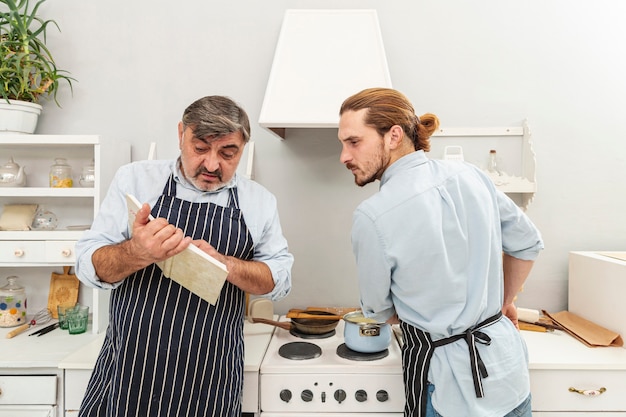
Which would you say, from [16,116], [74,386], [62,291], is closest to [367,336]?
[74,386]

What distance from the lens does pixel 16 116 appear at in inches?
80.3

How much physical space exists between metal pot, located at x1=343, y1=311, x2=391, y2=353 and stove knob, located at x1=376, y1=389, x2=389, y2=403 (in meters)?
0.14

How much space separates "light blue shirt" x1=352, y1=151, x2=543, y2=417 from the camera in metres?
1.22

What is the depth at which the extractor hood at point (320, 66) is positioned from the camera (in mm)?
1790

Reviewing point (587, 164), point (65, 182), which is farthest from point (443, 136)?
point (65, 182)

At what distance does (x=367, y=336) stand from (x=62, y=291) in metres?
1.53

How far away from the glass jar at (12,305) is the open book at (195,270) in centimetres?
121

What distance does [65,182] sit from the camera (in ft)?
6.89

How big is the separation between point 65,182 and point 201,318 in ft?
3.76

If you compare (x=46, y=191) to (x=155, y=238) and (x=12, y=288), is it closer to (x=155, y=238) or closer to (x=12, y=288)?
(x=12, y=288)

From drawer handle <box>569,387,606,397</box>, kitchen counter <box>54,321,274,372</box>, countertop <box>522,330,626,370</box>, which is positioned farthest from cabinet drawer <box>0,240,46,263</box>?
drawer handle <box>569,387,606,397</box>

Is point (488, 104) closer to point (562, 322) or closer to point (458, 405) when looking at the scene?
point (562, 322)

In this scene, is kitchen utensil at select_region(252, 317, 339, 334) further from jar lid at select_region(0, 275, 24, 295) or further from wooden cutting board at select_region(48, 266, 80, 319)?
jar lid at select_region(0, 275, 24, 295)

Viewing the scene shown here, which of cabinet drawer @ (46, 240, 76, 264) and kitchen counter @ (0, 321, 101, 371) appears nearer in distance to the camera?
kitchen counter @ (0, 321, 101, 371)
